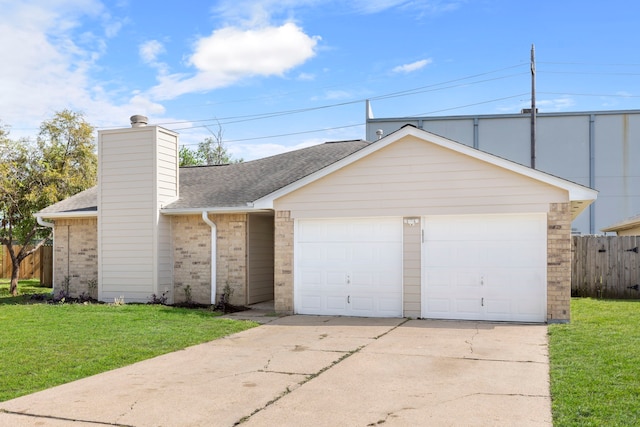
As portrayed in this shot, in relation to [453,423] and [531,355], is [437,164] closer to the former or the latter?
[531,355]

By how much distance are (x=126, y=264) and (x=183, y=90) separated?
15.8m

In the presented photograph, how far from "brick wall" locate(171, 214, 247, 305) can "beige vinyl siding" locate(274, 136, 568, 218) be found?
2398 mm

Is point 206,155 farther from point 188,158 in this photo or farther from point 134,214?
point 134,214

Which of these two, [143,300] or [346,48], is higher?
[346,48]

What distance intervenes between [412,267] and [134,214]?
7851 millimetres

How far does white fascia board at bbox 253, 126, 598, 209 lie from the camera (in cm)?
1139

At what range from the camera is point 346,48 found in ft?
61.1

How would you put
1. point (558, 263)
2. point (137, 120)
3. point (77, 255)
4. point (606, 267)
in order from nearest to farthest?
point (558, 263), point (137, 120), point (77, 255), point (606, 267)

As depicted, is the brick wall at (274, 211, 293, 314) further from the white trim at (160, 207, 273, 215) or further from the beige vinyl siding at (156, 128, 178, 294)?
the beige vinyl siding at (156, 128, 178, 294)

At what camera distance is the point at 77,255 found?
17.1 metres

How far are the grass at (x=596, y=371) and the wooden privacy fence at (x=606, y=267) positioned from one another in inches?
234

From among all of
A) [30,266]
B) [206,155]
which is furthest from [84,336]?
[206,155]

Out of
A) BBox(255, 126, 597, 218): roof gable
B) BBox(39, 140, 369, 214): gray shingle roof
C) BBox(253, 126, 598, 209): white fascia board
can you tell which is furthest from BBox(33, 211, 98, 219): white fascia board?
BBox(255, 126, 597, 218): roof gable

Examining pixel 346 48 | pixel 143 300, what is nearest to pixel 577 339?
pixel 143 300
